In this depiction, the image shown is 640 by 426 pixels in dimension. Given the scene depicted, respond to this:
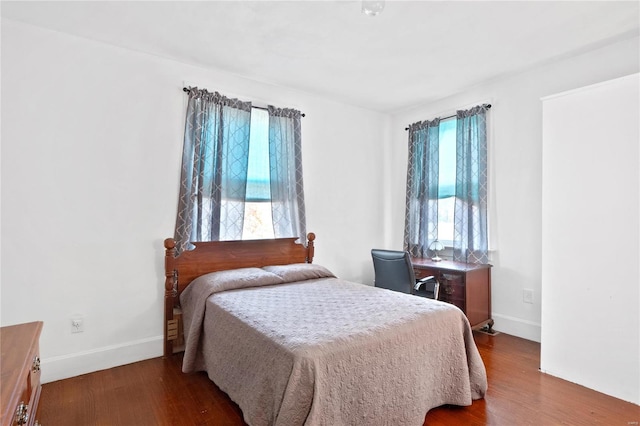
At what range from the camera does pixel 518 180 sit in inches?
132

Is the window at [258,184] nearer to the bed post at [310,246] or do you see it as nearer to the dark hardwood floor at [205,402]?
the bed post at [310,246]

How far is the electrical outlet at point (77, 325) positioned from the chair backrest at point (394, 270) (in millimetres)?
2537

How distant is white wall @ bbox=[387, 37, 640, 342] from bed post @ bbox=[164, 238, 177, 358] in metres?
3.18

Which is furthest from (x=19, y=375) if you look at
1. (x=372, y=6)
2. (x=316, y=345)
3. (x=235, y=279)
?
(x=372, y=6)

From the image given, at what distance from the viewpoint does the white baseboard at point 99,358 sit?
97.0 inches

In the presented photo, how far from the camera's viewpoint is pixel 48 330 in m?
2.47

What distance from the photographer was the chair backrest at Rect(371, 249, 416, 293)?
3.01 m

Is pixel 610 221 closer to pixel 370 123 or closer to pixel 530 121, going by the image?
pixel 530 121

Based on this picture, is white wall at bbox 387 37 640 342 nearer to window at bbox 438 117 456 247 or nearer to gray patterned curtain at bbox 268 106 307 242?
window at bbox 438 117 456 247

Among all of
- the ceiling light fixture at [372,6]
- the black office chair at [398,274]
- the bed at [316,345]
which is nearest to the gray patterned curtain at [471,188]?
the black office chair at [398,274]

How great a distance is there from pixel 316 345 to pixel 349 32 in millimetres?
2234

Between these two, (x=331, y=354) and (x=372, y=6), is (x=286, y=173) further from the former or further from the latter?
(x=331, y=354)

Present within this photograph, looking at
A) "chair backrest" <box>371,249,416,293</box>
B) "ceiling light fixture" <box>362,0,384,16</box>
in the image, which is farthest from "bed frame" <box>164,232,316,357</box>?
"ceiling light fixture" <box>362,0,384,16</box>

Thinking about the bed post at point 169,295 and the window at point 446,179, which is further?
the window at point 446,179
